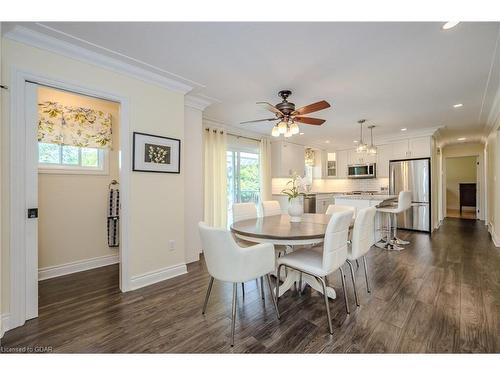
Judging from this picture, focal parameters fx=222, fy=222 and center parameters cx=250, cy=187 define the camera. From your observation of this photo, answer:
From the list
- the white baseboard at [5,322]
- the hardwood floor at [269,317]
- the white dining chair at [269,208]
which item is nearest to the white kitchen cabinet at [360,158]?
the hardwood floor at [269,317]

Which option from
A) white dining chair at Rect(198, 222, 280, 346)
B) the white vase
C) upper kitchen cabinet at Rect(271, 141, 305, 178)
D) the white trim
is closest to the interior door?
the white trim

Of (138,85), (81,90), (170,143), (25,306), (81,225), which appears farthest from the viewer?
(81,225)

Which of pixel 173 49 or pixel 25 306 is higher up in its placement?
pixel 173 49

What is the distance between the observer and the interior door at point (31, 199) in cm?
181

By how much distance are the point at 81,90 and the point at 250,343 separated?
8.54 feet

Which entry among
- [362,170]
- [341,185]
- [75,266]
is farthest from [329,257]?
[341,185]

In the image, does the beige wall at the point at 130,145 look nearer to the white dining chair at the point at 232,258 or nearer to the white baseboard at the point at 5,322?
the white baseboard at the point at 5,322

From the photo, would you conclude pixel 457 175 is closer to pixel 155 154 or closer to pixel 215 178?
pixel 215 178

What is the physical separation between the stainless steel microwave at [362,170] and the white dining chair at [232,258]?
5292mm

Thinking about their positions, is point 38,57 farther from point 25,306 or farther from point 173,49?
point 25,306

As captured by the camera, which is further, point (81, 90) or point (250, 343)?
point (81, 90)

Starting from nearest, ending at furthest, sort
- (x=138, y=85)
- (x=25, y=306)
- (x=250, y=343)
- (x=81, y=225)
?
(x=250, y=343), (x=25, y=306), (x=138, y=85), (x=81, y=225)
